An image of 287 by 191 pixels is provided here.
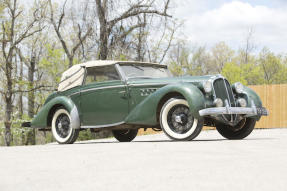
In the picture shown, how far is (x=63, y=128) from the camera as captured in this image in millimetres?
10266

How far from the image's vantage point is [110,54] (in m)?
20.5

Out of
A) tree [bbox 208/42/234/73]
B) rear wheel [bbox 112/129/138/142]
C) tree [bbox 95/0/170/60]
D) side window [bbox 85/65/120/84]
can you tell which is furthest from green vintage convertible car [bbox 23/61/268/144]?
tree [bbox 208/42/234/73]

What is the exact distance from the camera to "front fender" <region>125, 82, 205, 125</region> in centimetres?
794

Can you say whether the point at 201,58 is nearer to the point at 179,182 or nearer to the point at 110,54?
the point at 110,54

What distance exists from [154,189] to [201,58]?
163 ft

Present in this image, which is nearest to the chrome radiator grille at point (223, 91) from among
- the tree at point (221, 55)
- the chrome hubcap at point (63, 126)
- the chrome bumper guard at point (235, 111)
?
the chrome bumper guard at point (235, 111)

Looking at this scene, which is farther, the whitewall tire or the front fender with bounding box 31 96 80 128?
the whitewall tire

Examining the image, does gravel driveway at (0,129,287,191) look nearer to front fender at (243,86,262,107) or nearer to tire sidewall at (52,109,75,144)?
front fender at (243,86,262,107)

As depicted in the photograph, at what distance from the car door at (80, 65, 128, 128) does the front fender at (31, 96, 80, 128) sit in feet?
0.53

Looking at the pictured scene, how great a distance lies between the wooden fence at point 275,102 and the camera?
20375 millimetres

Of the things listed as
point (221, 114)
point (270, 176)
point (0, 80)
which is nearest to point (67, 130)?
point (221, 114)

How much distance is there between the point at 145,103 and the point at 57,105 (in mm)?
2665

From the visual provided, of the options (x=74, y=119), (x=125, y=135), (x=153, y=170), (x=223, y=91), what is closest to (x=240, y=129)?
(x=223, y=91)

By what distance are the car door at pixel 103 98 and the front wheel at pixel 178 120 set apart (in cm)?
111
